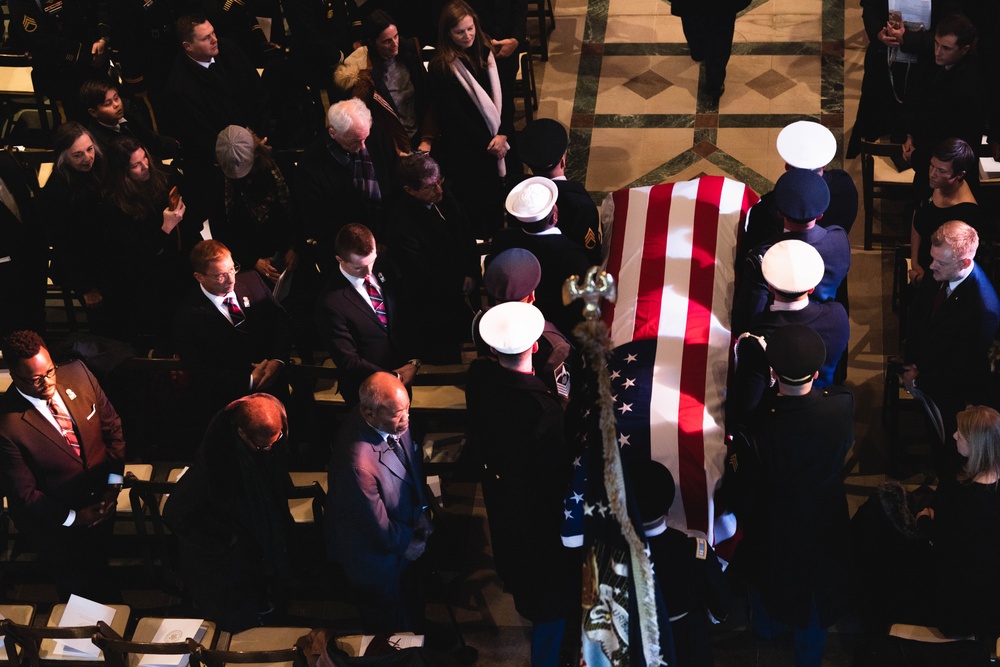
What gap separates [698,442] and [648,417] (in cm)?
23

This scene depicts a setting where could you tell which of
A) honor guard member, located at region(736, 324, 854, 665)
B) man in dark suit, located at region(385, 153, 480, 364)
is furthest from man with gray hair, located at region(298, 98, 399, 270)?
honor guard member, located at region(736, 324, 854, 665)

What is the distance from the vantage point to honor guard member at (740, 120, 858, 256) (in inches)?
202

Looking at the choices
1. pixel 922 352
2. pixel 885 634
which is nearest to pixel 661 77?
pixel 922 352

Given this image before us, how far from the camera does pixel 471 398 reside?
177 inches

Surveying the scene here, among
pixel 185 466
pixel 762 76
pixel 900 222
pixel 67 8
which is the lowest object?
pixel 185 466

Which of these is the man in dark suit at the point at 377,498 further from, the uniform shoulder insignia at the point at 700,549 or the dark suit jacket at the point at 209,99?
the dark suit jacket at the point at 209,99

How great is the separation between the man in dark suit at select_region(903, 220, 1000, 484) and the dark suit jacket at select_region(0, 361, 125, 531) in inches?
143

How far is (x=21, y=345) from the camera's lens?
4496mm

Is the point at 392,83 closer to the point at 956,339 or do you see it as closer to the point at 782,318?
the point at 782,318

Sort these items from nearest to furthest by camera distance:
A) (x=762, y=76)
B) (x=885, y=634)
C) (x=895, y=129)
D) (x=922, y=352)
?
1. (x=885, y=634)
2. (x=922, y=352)
3. (x=895, y=129)
4. (x=762, y=76)

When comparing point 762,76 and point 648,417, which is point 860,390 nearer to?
point 648,417

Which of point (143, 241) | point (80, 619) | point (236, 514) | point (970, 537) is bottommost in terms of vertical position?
point (80, 619)

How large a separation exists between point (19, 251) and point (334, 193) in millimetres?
1729

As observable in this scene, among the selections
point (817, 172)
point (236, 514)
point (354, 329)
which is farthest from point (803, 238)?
point (236, 514)
